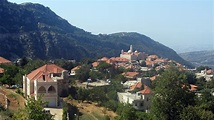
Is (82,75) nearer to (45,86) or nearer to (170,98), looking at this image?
(45,86)

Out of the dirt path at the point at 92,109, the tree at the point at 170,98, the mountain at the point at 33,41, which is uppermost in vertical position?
the mountain at the point at 33,41

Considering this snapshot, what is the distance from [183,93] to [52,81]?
38.3ft

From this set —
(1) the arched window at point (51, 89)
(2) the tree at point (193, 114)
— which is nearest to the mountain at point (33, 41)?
(1) the arched window at point (51, 89)

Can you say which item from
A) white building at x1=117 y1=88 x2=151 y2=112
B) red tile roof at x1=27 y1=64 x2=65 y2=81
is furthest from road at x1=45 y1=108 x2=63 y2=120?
white building at x1=117 y1=88 x2=151 y2=112

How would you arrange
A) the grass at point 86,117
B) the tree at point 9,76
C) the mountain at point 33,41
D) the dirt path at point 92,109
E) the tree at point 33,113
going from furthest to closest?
the mountain at point 33,41
the tree at point 9,76
the dirt path at point 92,109
the grass at point 86,117
the tree at point 33,113

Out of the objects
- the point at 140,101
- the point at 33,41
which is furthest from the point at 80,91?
the point at 33,41

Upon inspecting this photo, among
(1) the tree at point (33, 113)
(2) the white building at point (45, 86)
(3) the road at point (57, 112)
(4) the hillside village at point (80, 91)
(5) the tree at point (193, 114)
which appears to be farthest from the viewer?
(2) the white building at point (45, 86)

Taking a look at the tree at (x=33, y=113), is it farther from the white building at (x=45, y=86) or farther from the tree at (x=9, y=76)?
the tree at (x=9, y=76)

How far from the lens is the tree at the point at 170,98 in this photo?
101 ft

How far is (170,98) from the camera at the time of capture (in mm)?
31062

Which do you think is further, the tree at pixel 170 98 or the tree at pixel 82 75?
the tree at pixel 82 75

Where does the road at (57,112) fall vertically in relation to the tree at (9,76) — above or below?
below

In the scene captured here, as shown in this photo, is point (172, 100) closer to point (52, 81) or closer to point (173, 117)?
point (173, 117)

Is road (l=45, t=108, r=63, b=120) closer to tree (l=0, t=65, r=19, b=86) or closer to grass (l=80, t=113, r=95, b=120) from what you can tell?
grass (l=80, t=113, r=95, b=120)
